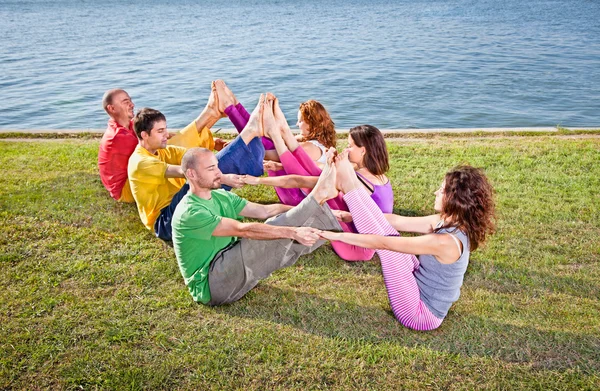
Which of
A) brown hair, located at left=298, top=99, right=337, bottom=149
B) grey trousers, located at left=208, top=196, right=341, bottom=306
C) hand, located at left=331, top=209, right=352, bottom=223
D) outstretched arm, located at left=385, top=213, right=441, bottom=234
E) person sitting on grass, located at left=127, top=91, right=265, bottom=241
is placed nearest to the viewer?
grey trousers, located at left=208, top=196, right=341, bottom=306

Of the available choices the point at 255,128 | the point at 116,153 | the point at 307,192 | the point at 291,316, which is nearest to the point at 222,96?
the point at 255,128

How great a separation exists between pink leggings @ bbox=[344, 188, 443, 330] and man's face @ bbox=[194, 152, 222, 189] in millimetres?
1068

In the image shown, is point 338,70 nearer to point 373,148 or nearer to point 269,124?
point 269,124

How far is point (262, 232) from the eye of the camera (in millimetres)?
4215

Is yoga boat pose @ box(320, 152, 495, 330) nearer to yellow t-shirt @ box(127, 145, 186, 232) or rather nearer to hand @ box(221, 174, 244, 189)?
hand @ box(221, 174, 244, 189)

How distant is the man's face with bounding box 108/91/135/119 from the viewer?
254 inches

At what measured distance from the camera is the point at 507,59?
24312 millimetres

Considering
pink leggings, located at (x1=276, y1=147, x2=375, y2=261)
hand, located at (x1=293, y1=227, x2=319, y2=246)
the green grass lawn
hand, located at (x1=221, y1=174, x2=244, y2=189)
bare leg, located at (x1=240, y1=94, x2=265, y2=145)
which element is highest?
bare leg, located at (x1=240, y1=94, x2=265, y2=145)

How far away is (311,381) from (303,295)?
1116mm

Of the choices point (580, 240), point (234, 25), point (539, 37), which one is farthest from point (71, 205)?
point (234, 25)

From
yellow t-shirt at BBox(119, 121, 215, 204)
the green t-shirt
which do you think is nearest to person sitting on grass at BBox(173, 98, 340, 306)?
the green t-shirt

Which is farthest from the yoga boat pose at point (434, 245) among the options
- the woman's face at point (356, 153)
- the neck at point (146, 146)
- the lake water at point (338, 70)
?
the lake water at point (338, 70)

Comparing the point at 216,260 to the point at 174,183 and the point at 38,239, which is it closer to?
the point at 174,183

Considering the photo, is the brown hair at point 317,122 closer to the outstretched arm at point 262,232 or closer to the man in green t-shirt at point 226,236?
the man in green t-shirt at point 226,236
